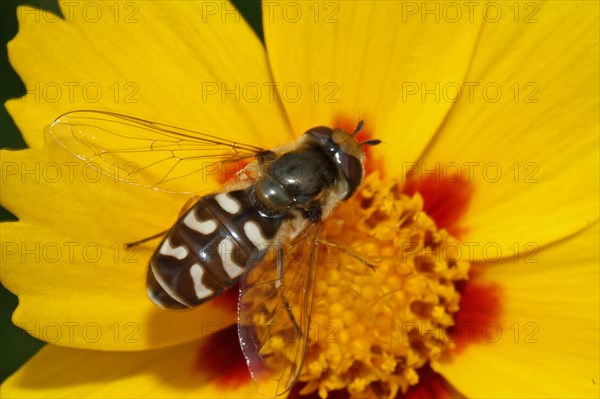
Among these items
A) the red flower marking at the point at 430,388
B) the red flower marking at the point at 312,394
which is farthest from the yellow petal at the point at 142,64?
the red flower marking at the point at 430,388

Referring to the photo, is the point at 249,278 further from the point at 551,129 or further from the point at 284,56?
the point at 551,129

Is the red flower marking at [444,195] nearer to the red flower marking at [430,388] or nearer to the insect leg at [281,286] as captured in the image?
the red flower marking at [430,388]

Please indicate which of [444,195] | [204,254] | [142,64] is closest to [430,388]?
[444,195]

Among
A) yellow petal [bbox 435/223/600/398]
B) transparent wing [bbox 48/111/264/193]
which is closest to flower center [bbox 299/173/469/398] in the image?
yellow petal [bbox 435/223/600/398]

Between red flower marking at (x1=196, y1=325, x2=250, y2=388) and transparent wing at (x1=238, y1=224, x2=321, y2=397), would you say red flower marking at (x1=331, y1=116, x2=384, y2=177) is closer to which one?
transparent wing at (x1=238, y1=224, x2=321, y2=397)

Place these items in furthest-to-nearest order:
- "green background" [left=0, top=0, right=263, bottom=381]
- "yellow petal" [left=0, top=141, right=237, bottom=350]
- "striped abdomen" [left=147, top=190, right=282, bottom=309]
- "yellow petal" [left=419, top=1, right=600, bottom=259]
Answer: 1. "green background" [left=0, top=0, right=263, bottom=381]
2. "yellow petal" [left=419, top=1, right=600, bottom=259]
3. "yellow petal" [left=0, top=141, right=237, bottom=350]
4. "striped abdomen" [left=147, top=190, right=282, bottom=309]

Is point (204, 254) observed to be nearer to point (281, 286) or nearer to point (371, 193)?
point (281, 286)

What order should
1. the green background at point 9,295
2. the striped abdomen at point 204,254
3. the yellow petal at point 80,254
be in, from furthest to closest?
the green background at point 9,295, the yellow petal at point 80,254, the striped abdomen at point 204,254
